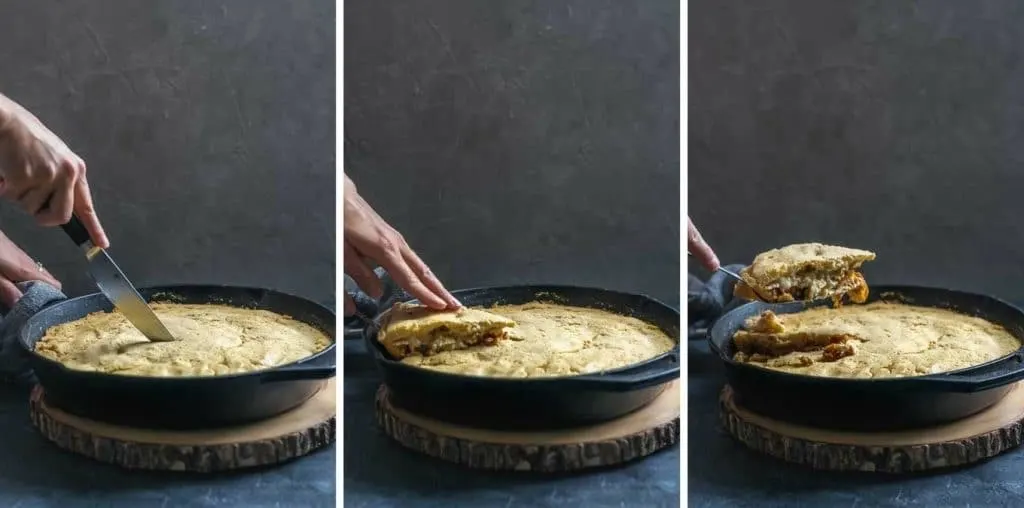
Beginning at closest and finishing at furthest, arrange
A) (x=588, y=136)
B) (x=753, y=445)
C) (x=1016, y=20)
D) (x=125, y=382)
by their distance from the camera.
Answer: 1. (x=125, y=382)
2. (x=753, y=445)
3. (x=588, y=136)
4. (x=1016, y=20)

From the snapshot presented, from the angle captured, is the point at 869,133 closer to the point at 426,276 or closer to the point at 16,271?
the point at 426,276

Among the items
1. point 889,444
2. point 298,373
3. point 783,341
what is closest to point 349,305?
point 298,373

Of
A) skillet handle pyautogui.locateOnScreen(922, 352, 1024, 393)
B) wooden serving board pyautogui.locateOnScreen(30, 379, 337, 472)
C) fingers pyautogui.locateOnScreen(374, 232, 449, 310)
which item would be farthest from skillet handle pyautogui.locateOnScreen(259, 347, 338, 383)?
skillet handle pyautogui.locateOnScreen(922, 352, 1024, 393)

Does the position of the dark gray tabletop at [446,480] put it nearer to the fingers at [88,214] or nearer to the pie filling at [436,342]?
the pie filling at [436,342]

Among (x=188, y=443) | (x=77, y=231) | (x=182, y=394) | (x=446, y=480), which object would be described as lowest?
(x=446, y=480)

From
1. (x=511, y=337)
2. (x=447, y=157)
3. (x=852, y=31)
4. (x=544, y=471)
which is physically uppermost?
(x=852, y=31)

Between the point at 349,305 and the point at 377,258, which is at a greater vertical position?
the point at 377,258

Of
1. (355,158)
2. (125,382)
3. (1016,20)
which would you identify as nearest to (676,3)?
(355,158)

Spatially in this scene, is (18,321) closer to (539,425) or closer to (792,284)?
(539,425)
